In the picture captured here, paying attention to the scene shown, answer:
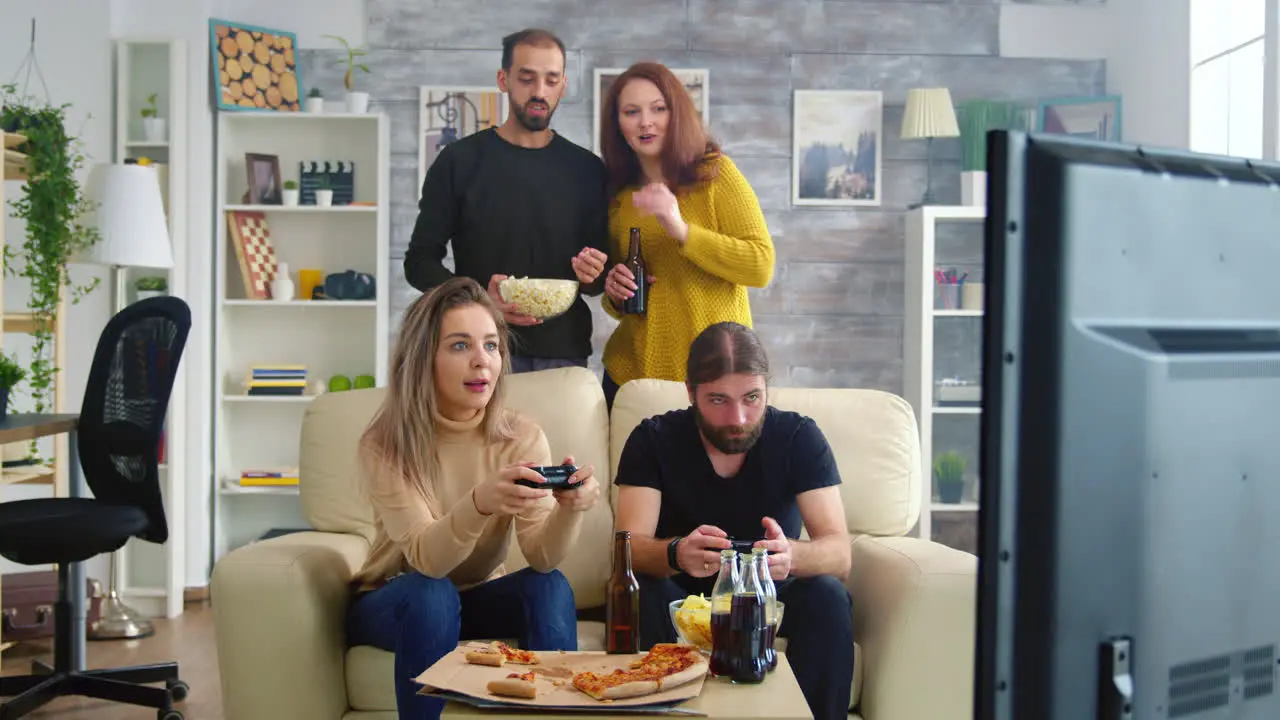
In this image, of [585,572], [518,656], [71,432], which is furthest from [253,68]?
[518,656]

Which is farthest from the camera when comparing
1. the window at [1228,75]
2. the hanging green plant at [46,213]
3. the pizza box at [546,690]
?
the window at [1228,75]

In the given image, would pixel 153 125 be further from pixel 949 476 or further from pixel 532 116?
pixel 949 476

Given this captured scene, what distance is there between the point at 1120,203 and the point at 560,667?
1.31 metres

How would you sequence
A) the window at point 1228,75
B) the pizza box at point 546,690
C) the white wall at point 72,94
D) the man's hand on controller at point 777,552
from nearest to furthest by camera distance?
the pizza box at point 546,690
the man's hand on controller at point 777,552
the window at point 1228,75
the white wall at point 72,94

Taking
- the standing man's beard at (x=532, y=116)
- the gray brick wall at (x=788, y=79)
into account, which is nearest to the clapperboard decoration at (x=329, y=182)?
the gray brick wall at (x=788, y=79)

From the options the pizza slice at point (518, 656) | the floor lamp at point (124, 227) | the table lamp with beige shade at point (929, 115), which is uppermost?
the table lamp with beige shade at point (929, 115)

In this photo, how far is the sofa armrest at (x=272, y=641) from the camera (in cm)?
226

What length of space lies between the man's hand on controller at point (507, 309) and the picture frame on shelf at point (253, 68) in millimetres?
2401

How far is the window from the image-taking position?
4012mm

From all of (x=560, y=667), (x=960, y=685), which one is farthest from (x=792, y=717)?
(x=960, y=685)

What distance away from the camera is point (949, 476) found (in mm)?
4891

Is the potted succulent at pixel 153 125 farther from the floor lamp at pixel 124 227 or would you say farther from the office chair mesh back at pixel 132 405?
the office chair mesh back at pixel 132 405

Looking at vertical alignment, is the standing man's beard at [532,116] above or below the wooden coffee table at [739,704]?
above

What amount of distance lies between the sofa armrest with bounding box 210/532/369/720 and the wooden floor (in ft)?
3.58
